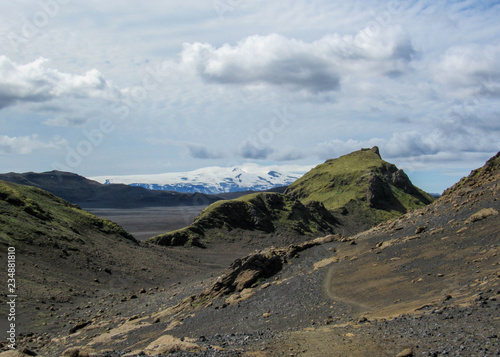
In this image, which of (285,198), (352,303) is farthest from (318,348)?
(285,198)

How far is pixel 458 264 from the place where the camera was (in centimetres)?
2244

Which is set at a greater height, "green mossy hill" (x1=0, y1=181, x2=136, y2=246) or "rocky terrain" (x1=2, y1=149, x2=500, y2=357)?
"green mossy hill" (x1=0, y1=181, x2=136, y2=246)

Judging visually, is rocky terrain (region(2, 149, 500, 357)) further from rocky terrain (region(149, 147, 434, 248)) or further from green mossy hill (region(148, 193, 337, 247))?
rocky terrain (region(149, 147, 434, 248))

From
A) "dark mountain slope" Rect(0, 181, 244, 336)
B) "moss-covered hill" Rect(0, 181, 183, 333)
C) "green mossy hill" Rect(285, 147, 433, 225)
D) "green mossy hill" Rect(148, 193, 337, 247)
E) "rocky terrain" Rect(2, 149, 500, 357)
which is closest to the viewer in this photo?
"rocky terrain" Rect(2, 149, 500, 357)

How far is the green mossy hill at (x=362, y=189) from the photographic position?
135m

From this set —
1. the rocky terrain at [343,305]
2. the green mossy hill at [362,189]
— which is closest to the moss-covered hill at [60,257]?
the rocky terrain at [343,305]

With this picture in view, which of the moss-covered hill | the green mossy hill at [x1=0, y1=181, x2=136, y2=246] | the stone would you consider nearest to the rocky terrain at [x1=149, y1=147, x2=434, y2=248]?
the green mossy hill at [x1=0, y1=181, x2=136, y2=246]

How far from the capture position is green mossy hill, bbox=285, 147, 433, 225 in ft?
443

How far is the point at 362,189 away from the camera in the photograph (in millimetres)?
143625

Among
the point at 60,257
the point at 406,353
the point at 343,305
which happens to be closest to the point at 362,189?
the point at 60,257

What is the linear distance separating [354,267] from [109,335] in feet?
57.0

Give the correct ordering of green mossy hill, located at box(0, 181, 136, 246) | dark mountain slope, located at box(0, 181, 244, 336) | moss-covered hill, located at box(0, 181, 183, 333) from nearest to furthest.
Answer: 1. dark mountain slope, located at box(0, 181, 244, 336)
2. moss-covered hill, located at box(0, 181, 183, 333)
3. green mossy hill, located at box(0, 181, 136, 246)

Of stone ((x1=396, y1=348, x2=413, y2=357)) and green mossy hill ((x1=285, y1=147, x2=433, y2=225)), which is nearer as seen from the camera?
stone ((x1=396, y1=348, x2=413, y2=357))

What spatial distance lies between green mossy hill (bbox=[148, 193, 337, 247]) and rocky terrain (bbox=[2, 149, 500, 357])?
46.0 meters
